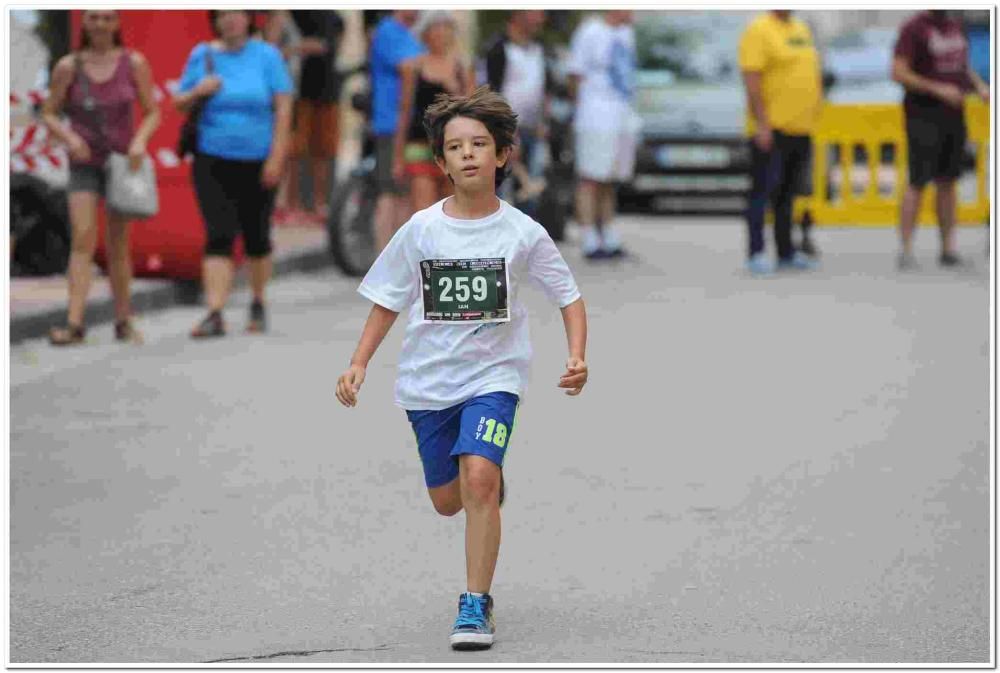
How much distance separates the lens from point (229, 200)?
11.0 m

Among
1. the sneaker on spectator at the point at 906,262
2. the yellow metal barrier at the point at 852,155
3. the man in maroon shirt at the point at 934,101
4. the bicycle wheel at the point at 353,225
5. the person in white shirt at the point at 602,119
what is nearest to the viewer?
the man in maroon shirt at the point at 934,101

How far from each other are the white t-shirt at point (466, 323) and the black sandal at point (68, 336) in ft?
19.1

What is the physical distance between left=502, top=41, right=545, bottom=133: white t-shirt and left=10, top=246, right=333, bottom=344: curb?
1790mm

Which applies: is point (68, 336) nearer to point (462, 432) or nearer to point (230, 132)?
point (230, 132)

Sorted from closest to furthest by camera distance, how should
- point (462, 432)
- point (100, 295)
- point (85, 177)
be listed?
point (462, 432)
point (85, 177)
point (100, 295)

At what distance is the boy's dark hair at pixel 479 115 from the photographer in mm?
4840

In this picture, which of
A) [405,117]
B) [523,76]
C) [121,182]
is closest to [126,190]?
[121,182]

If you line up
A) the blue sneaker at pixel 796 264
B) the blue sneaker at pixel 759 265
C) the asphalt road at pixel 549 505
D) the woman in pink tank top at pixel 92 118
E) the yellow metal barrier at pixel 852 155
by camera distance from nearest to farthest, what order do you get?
1. the asphalt road at pixel 549 505
2. the woman in pink tank top at pixel 92 118
3. the blue sneaker at pixel 759 265
4. the blue sneaker at pixel 796 264
5. the yellow metal barrier at pixel 852 155

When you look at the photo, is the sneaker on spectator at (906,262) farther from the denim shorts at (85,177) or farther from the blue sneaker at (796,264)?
the denim shorts at (85,177)

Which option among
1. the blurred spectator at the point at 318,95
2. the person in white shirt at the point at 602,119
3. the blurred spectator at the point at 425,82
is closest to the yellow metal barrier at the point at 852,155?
the blurred spectator at the point at 318,95

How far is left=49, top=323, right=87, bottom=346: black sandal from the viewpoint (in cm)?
1052

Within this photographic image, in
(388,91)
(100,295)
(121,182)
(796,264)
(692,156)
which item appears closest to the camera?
(121,182)

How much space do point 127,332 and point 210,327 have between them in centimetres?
41

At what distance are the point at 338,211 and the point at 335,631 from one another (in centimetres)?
932
